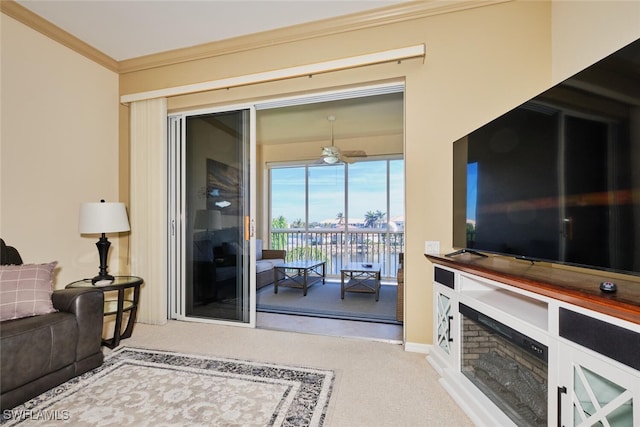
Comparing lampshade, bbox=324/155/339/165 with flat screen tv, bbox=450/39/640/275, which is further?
lampshade, bbox=324/155/339/165

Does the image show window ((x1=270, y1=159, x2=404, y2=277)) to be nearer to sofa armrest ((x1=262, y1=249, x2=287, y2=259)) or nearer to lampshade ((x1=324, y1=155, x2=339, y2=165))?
sofa armrest ((x1=262, y1=249, x2=287, y2=259))

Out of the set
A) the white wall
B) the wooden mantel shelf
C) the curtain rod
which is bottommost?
the wooden mantel shelf

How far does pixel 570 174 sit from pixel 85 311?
3.03m

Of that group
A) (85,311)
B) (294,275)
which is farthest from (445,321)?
(294,275)

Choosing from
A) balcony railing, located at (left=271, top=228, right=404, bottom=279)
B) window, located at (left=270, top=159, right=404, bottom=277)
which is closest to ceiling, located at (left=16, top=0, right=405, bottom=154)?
window, located at (left=270, top=159, right=404, bottom=277)

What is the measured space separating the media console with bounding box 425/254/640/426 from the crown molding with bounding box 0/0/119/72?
394 centimetres

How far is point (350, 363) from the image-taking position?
2.30m

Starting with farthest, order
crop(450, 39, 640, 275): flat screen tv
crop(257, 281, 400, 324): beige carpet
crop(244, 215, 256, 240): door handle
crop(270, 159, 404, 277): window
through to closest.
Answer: crop(270, 159, 404, 277): window
crop(257, 281, 400, 324): beige carpet
crop(244, 215, 256, 240): door handle
crop(450, 39, 640, 275): flat screen tv

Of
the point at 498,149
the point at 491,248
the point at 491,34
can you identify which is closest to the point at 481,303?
the point at 491,248

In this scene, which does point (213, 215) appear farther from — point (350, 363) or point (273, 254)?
point (273, 254)

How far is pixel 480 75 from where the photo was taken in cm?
240

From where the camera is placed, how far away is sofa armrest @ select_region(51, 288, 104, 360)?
2043 mm

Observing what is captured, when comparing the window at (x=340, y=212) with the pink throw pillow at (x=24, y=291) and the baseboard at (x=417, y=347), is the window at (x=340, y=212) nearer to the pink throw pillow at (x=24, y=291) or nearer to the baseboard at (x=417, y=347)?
the baseboard at (x=417, y=347)

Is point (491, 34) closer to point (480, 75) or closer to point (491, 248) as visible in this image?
point (480, 75)
